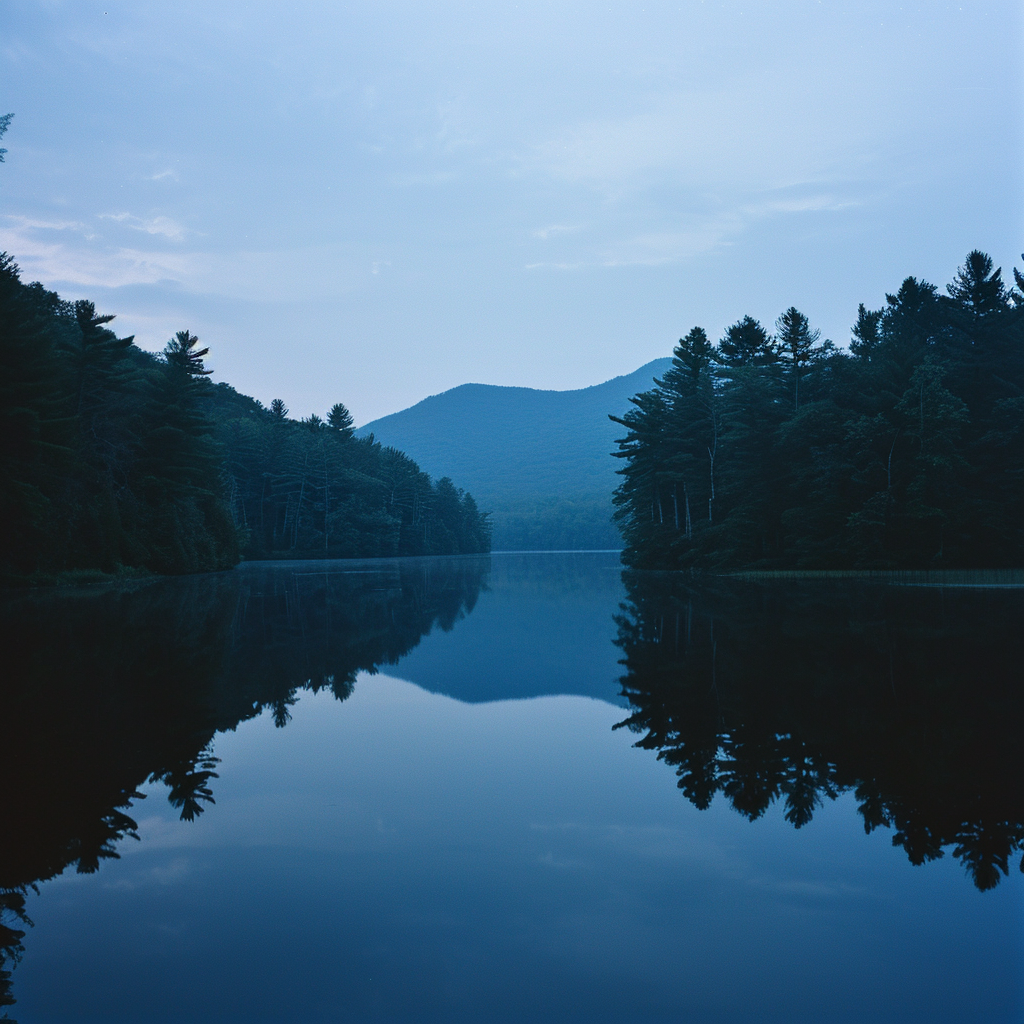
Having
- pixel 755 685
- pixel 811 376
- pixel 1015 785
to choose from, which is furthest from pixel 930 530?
pixel 1015 785

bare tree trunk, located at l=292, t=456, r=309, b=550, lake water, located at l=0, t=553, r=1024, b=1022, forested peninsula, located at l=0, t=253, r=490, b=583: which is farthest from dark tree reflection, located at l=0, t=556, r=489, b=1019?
bare tree trunk, located at l=292, t=456, r=309, b=550

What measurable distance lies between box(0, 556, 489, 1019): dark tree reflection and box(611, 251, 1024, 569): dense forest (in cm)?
2472

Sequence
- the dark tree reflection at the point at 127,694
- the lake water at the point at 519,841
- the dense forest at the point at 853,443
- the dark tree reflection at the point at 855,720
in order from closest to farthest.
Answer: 1. the lake water at the point at 519,841
2. the dark tree reflection at the point at 127,694
3. the dark tree reflection at the point at 855,720
4. the dense forest at the point at 853,443

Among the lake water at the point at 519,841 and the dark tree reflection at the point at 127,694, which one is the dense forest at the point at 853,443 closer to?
the dark tree reflection at the point at 127,694

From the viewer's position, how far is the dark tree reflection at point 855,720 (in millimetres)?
5547

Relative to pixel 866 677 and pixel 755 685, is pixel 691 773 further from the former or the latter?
pixel 866 677

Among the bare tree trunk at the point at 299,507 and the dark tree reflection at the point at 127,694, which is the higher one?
the bare tree trunk at the point at 299,507

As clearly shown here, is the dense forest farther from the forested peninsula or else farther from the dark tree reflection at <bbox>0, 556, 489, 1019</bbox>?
the forested peninsula

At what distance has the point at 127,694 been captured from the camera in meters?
9.63

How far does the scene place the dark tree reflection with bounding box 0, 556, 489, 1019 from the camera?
5266 mm

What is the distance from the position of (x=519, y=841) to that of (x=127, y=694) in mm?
6393

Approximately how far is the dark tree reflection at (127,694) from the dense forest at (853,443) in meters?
24.7

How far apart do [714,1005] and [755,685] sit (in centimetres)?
724

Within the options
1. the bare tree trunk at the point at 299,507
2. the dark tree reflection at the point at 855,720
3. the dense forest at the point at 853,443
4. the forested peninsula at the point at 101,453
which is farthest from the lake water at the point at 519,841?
the bare tree trunk at the point at 299,507
